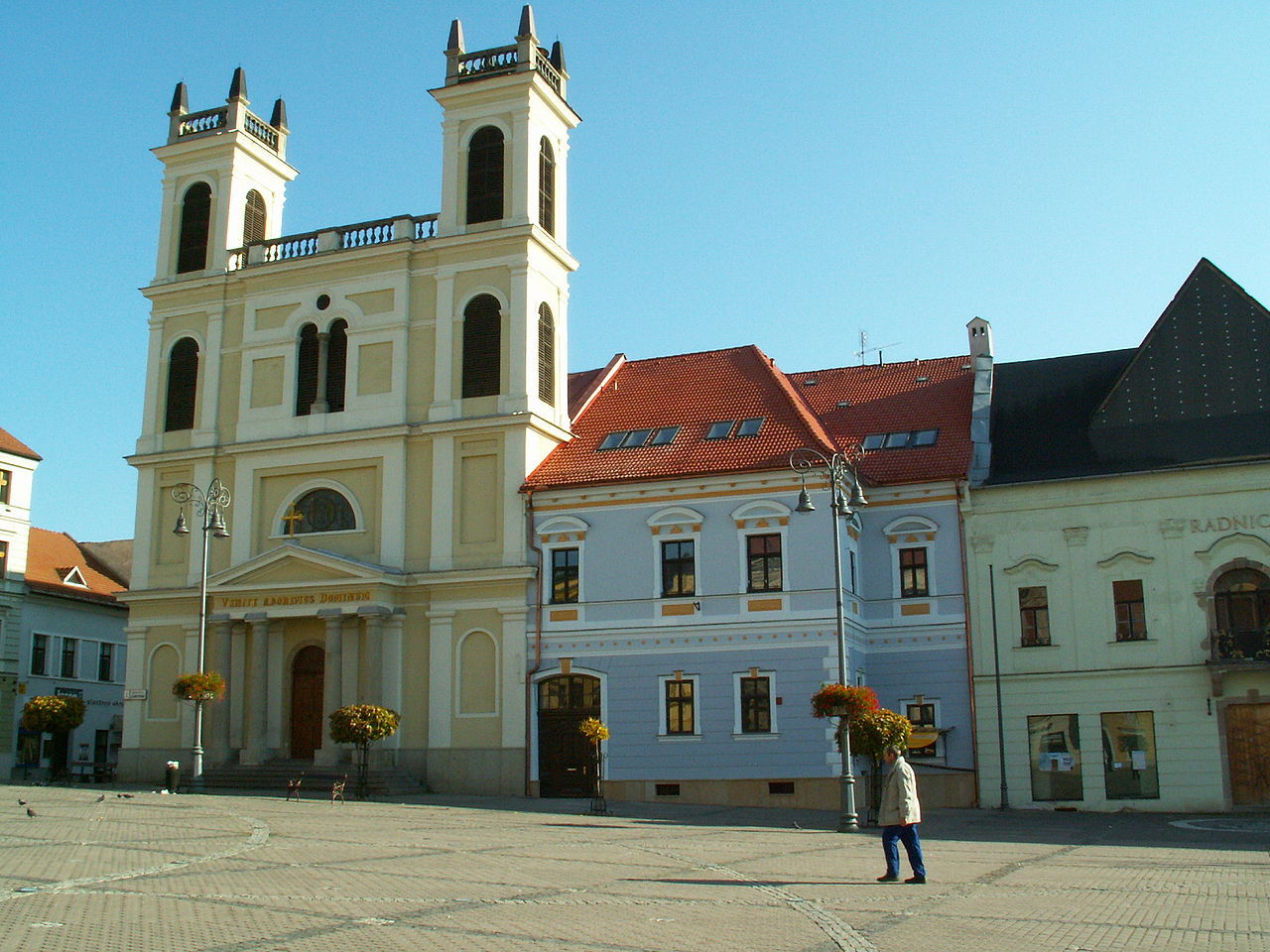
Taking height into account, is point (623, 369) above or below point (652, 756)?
above

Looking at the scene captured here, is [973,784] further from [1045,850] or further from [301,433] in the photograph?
[301,433]

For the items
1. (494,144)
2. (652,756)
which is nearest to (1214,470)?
(652,756)

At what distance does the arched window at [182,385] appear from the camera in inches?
1703

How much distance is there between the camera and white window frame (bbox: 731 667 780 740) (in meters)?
35.4

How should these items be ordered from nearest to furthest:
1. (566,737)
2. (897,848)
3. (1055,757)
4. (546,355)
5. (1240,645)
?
(897,848) → (1240,645) → (1055,757) → (566,737) → (546,355)

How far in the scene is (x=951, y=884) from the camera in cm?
1667

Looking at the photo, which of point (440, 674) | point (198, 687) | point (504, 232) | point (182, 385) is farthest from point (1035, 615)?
point (182, 385)

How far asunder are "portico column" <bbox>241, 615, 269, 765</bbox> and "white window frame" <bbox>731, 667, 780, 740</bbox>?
13709 mm

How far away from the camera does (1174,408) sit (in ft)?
123

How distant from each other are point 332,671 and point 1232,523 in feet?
81.7

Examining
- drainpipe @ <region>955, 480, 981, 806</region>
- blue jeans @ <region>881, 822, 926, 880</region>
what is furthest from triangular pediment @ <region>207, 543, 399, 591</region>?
blue jeans @ <region>881, 822, 926, 880</region>

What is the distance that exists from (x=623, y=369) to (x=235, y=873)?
30839 millimetres

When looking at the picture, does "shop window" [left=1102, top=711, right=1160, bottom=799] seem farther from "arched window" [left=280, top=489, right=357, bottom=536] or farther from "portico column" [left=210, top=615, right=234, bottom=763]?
"portico column" [left=210, top=615, right=234, bottom=763]

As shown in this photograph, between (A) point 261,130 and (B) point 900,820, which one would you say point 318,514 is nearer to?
(A) point 261,130
